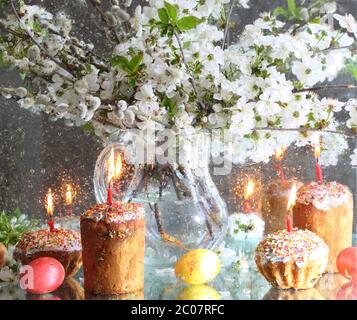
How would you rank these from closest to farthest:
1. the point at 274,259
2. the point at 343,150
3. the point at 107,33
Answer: the point at 274,259
the point at 107,33
the point at 343,150

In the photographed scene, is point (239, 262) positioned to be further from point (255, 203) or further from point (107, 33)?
point (107, 33)

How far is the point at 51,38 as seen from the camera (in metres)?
0.86

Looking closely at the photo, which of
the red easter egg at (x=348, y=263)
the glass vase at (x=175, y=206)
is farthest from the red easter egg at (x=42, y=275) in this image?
the red easter egg at (x=348, y=263)

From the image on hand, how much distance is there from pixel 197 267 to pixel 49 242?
0.63ft

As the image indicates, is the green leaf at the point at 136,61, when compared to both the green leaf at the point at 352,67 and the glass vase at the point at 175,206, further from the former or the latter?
the green leaf at the point at 352,67

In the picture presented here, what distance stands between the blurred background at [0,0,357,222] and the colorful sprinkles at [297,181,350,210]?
0.89 feet

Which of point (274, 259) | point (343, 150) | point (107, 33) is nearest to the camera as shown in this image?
point (274, 259)

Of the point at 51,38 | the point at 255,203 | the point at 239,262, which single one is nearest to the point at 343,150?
the point at 255,203

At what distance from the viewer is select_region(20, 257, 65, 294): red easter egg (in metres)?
0.84

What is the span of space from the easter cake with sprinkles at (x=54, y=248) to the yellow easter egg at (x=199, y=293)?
0.16m

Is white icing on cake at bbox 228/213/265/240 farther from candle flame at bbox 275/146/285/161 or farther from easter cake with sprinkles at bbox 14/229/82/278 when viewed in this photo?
easter cake with sprinkles at bbox 14/229/82/278

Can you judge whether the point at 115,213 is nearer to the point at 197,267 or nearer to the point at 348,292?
the point at 197,267

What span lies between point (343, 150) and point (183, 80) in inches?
15.8

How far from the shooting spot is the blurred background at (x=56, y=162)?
1221 mm
